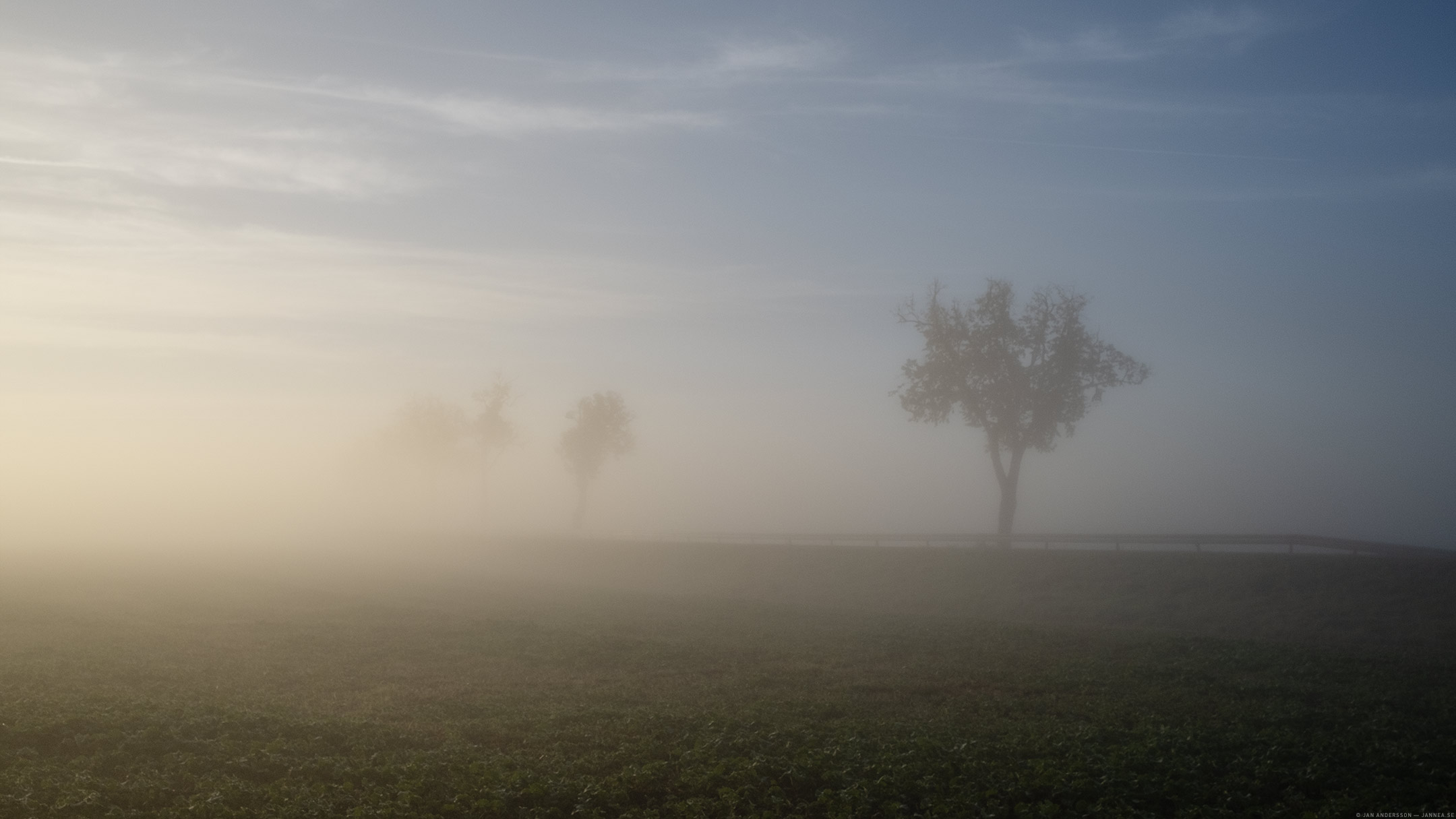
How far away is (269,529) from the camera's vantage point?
151m

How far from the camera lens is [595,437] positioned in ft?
324

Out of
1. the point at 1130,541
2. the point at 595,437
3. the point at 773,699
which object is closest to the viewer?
the point at 773,699

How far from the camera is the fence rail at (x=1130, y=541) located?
38.3 metres

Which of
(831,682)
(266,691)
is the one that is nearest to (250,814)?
(266,691)

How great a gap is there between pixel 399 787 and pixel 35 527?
162143 mm

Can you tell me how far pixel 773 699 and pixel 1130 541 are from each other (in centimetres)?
3024

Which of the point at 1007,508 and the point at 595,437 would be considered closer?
the point at 1007,508

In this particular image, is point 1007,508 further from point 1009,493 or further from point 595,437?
point 595,437

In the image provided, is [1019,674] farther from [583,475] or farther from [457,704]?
[583,475]

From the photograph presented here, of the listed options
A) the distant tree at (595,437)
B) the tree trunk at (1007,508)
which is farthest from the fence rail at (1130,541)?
the distant tree at (595,437)

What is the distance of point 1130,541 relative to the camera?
44938 mm

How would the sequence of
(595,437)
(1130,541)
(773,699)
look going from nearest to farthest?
(773,699) → (1130,541) → (595,437)

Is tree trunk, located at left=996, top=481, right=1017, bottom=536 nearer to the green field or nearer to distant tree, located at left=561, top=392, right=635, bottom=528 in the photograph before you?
the green field

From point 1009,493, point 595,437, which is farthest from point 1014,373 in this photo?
point 595,437
